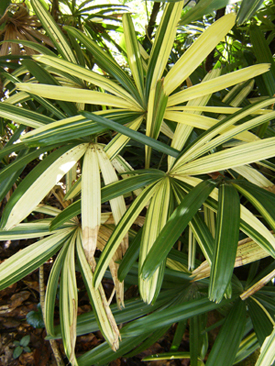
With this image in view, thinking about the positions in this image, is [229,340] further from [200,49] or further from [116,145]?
[200,49]

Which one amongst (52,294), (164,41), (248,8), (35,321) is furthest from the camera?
(35,321)

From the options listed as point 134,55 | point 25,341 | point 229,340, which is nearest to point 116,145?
point 134,55

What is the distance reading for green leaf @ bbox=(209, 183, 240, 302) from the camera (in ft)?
1.46

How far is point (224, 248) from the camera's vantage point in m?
0.46

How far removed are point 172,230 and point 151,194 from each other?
150 millimetres

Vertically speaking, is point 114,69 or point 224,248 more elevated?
point 114,69

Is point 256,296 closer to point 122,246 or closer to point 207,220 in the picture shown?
point 207,220

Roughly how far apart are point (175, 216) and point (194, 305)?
33cm

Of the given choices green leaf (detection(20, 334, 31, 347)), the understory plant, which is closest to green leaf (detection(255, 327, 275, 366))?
the understory plant

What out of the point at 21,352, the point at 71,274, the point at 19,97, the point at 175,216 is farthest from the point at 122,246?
the point at 21,352

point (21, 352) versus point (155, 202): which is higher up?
point (155, 202)

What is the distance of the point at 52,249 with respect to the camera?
69 centimetres

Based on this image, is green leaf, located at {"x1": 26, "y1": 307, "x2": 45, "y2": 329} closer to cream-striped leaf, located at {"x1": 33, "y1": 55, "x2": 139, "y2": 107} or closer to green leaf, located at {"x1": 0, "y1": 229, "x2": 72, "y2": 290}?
green leaf, located at {"x1": 0, "y1": 229, "x2": 72, "y2": 290}

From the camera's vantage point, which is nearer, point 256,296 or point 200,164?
point 200,164
